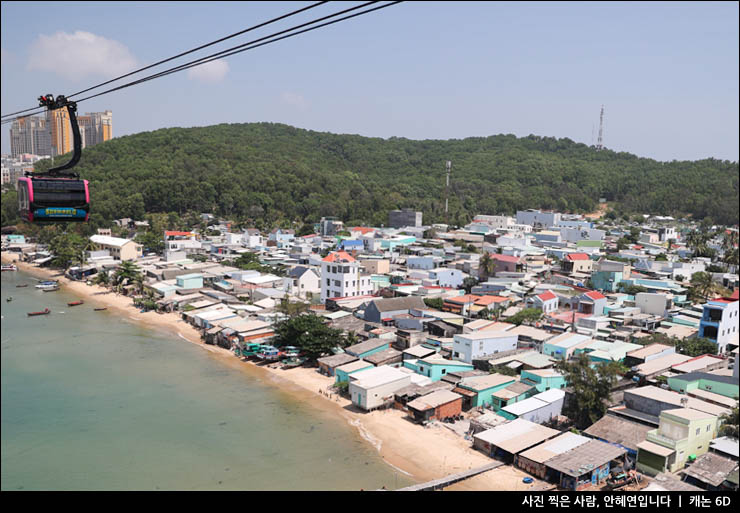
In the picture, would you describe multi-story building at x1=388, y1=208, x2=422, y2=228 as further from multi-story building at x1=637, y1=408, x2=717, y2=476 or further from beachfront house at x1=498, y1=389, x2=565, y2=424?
multi-story building at x1=637, y1=408, x2=717, y2=476

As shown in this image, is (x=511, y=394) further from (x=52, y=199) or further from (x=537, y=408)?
(x=52, y=199)

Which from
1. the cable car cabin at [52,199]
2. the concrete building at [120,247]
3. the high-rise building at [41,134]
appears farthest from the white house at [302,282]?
the high-rise building at [41,134]

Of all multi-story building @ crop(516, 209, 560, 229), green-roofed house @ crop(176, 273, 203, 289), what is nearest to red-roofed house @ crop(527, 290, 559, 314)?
green-roofed house @ crop(176, 273, 203, 289)

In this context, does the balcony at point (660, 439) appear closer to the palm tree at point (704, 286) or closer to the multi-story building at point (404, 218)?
the palm tree at point (704, 286)

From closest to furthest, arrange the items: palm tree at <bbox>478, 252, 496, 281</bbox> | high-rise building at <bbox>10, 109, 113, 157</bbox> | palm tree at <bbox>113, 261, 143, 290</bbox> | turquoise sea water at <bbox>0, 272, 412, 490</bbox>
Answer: turquoise sea water at <bbox>0, 272, 412, 490</bbox>
palm tree at <bbox>113, 261, 143, 290</bbox>
palm tree at <bbox>478, 252, 496, 281</bbox>
high-rise building at <bbox>10, 109, 113, 157</bbox>

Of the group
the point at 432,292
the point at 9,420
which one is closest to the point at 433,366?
the point at 432,292

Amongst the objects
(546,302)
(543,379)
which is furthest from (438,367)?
(546,302)

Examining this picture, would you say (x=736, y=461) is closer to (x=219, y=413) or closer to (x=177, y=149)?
(x=219, y=413)
